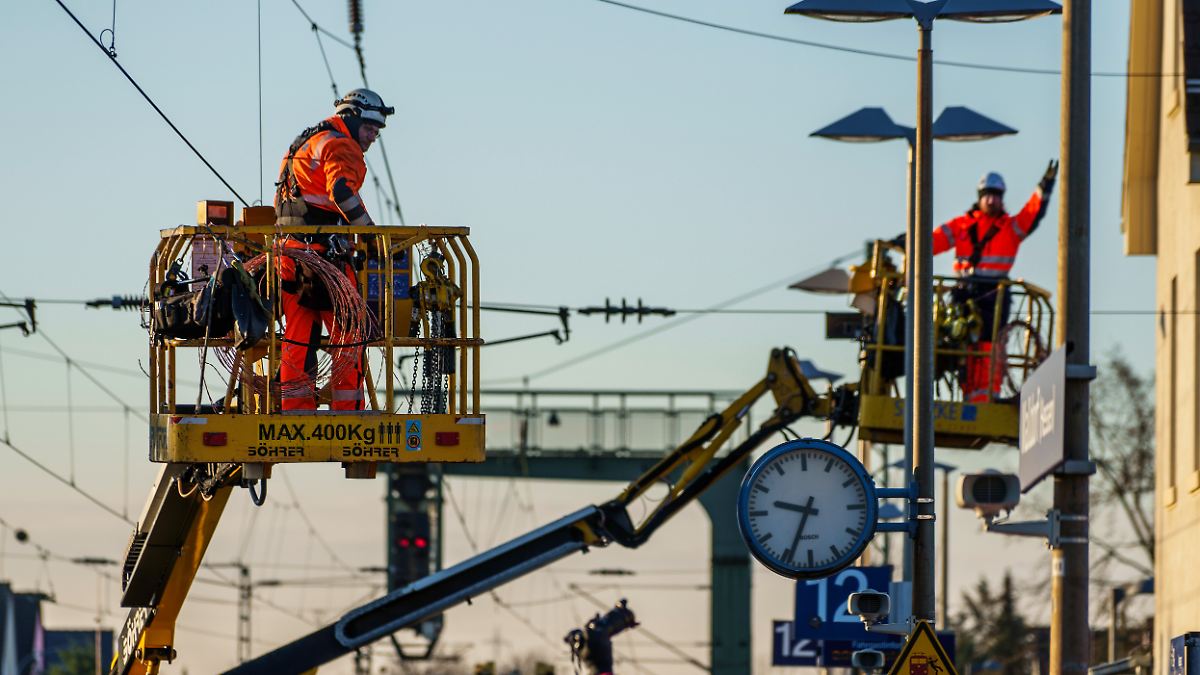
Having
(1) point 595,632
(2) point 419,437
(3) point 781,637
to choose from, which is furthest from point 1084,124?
(3) point 781,637

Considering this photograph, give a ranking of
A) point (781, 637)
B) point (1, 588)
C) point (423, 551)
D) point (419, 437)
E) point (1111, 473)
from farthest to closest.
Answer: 1. point (1, 588)
2. point (1111, 473)
3. point (423, 551)
4. point (781, 637)
5. point (419, 437)

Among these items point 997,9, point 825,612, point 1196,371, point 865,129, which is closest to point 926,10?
point 997,9

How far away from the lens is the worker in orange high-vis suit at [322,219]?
1958cm

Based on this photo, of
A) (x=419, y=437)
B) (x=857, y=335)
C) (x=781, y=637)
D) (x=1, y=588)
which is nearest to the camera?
(x=419, y=437)

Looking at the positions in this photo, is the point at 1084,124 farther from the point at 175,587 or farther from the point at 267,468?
the point at 175,587

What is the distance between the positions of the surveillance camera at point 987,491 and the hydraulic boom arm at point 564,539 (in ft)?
14.3

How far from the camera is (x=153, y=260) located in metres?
19.6

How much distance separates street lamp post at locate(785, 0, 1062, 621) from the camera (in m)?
21.9

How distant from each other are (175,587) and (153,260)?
3330mm

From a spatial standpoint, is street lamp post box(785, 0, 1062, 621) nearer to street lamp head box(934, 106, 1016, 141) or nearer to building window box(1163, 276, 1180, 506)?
street lamp head box(934, 106, 1016, 141)

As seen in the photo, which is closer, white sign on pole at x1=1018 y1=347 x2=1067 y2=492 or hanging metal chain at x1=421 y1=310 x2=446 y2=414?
white sign on pole at x1=1018 y1=347 x2=1067 y2=492

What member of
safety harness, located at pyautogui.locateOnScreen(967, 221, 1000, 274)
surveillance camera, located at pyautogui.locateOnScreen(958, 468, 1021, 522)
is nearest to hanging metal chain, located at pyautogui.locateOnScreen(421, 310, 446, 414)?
surveillance camera, located at pyautogui.locateOnScreen(958, 468, 1021, 522)

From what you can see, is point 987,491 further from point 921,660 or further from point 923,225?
point 921,660

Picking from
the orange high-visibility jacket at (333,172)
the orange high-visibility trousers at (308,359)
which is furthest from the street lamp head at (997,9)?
the orange high-visibility trousers at (308,359)
